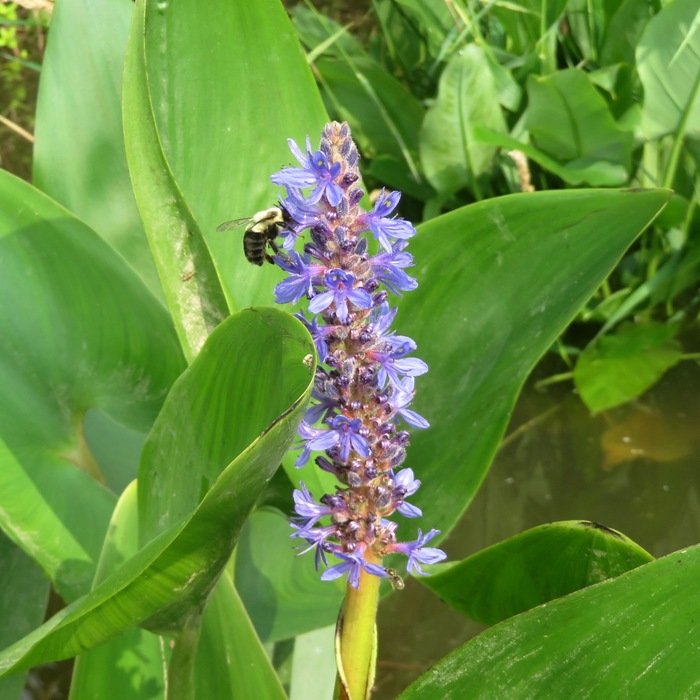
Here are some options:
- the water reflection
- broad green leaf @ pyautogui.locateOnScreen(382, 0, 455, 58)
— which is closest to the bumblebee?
the water reflection

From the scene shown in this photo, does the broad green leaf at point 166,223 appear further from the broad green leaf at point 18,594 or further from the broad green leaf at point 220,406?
the broad green leaf at point 18,594

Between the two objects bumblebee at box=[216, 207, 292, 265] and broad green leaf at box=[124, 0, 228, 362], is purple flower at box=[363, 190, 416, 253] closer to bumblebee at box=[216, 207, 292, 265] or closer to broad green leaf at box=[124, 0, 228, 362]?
bumblebee at box=[216, 207, 292, 265]

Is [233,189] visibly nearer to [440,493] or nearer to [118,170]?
[118,170]

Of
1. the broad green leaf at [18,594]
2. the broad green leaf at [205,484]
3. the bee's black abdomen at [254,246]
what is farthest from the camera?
the broad green leaf at [18,594]

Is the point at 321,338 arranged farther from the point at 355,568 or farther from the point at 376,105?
the point at 376,105

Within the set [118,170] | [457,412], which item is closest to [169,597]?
[457,412]

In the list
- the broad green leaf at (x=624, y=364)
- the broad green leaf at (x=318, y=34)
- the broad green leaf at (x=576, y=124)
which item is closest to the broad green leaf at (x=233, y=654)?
the broad green leaf at (x=624, y=364)
